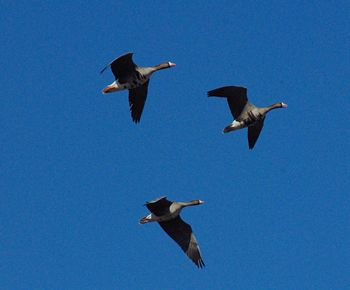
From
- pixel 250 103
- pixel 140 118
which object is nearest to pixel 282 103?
pixel 250 103

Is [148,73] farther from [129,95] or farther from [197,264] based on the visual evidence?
[197,264]

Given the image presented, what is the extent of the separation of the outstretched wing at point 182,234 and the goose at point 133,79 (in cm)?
468

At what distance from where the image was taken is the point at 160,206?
1650 inches

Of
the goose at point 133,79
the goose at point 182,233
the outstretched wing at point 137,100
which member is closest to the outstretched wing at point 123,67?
the goose at point 133,79

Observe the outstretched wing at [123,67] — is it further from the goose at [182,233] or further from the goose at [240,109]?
the goose at [182,233]

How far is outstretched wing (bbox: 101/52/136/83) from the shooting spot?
42375 millimetres

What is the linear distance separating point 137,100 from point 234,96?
4.11m

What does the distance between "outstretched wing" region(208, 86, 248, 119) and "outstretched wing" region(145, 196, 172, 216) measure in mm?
4727

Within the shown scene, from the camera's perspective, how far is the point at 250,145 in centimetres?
4572

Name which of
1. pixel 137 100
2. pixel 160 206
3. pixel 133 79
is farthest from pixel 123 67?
pixel 160 206

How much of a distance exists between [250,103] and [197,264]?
273 inches

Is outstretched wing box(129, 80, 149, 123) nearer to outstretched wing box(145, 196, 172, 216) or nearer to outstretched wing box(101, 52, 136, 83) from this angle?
outstretched wing box(101, 52, 136, 83)

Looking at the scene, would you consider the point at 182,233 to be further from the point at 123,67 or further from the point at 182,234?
the point at 123,67

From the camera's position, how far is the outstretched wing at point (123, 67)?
42.4 metres
